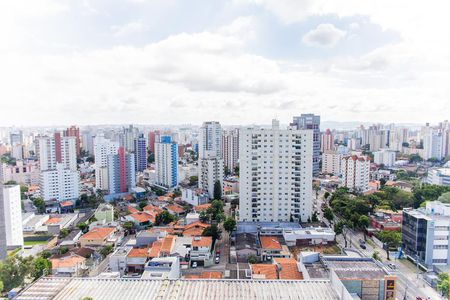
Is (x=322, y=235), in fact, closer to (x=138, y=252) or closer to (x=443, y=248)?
(x=443, y=248)

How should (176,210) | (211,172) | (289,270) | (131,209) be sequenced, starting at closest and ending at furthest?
(289,270), (176,210), (131,209), (211,172)

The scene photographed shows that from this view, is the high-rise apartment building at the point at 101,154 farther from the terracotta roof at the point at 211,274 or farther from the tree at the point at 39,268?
the terracotta roof at the point at 211,274

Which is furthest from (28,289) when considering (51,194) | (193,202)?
(51,194)

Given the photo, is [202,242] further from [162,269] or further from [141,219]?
[141,219]

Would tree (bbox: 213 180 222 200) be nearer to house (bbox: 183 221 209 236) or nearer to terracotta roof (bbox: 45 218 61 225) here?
house (bbox: 183 221 209 236)

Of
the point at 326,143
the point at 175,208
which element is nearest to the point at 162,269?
the point at 175,208

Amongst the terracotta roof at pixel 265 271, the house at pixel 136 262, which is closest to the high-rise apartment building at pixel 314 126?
the terracotta roof at pixel 265 271

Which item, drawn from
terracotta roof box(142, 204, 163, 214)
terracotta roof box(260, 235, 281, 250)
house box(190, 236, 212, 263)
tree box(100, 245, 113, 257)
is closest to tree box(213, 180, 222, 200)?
terracotta roof box(142, 204, 163, 214)
